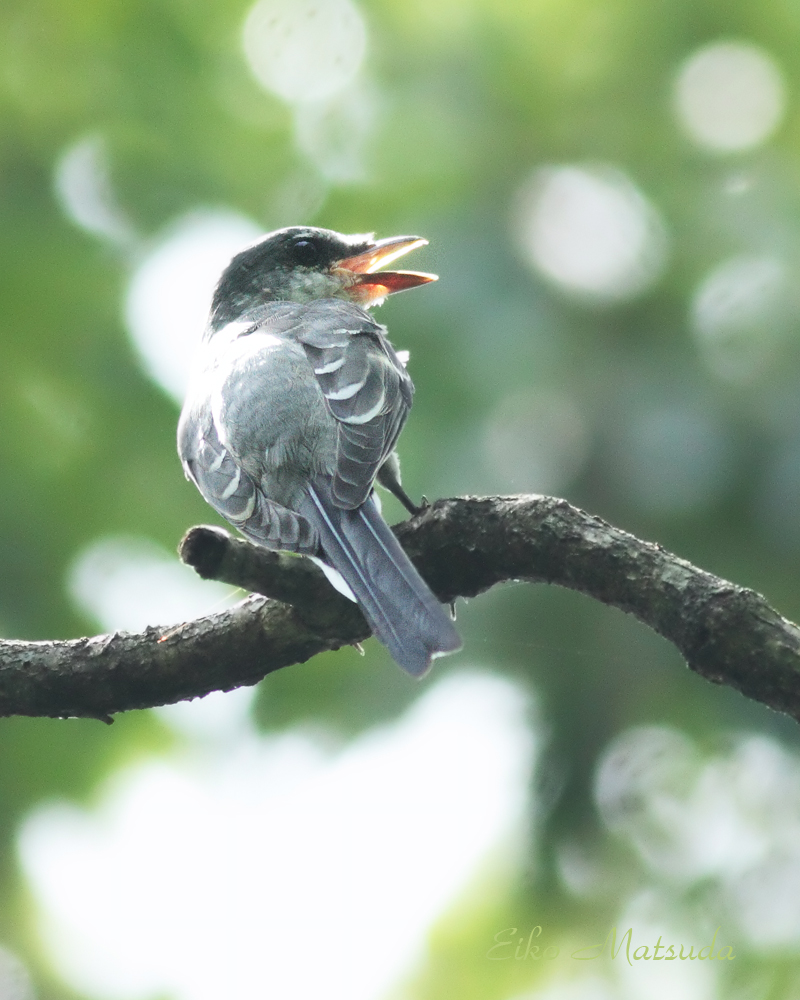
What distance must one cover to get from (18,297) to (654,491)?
3.54 metres

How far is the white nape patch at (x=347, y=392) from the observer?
3.59 meters

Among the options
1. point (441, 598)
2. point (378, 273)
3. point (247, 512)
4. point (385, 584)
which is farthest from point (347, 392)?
point (378, 273)

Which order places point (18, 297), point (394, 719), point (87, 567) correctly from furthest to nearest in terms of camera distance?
point (18, 297) < point (87, 567) < point (394, 719)

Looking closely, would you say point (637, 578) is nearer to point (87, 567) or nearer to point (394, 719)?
point (394, 719)

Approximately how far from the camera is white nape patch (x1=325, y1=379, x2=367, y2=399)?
3.59m

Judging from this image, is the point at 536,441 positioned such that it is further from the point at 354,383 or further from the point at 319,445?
the point at 319,445

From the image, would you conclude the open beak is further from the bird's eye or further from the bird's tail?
the bird's tail

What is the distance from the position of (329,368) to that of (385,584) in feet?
3.87

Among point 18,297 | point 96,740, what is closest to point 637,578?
point 96,740

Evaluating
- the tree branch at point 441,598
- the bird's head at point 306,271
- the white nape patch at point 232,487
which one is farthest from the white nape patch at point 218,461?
the bird's head at point 306,271

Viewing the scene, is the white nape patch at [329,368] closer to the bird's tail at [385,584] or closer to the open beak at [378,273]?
the bird's tail at [385,584]

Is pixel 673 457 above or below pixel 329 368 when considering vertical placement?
above

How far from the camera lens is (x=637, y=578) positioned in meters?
2.72

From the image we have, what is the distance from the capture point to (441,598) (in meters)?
3.20
